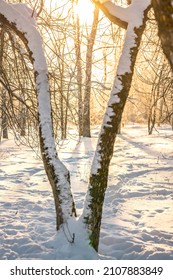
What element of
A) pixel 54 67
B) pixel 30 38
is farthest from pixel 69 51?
pixel 30 38

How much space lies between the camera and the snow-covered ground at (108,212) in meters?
4.00

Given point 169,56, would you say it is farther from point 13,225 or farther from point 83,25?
point 13,225

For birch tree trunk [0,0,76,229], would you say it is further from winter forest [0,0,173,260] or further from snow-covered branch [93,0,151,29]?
snow-covered branch [93,0,151,29]

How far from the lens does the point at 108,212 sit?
224 inches

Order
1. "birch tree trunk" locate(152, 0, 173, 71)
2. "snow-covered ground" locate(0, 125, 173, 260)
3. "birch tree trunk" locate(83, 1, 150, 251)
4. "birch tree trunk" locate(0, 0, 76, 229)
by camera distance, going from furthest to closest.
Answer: "snow-covered ground" locate(0, 125, 173, 260), "birch tree trunk" locate(0, 0, 76, 229), "birch tree trunk" locate(83, 1, 150, 251), "birch tree trunk" locate(152, 0, 173, 71)

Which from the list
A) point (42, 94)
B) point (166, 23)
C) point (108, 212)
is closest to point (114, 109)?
point (42, 94)

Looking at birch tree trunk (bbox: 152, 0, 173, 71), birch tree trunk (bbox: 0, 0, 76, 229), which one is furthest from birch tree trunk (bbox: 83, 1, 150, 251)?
birch tree trunk (bbox: 152, 0, 173, 71)

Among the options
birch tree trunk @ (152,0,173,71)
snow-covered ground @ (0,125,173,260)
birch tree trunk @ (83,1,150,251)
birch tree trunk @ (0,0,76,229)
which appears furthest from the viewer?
snow-covered ground @ (0,125,173,260)

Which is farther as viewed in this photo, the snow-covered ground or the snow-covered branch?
the snow-covered ground

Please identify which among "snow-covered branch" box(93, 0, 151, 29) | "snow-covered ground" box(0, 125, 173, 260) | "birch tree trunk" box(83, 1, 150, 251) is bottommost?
"snow-covered ground" box(0, 125, 173, 260)

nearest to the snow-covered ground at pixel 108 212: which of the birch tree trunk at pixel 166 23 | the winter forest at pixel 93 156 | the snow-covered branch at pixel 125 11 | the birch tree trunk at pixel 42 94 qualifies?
the winter forest at pixel 93 156

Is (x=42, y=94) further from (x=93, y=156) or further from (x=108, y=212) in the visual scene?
(x=108, y=212)

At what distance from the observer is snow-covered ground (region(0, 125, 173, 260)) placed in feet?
13.1
